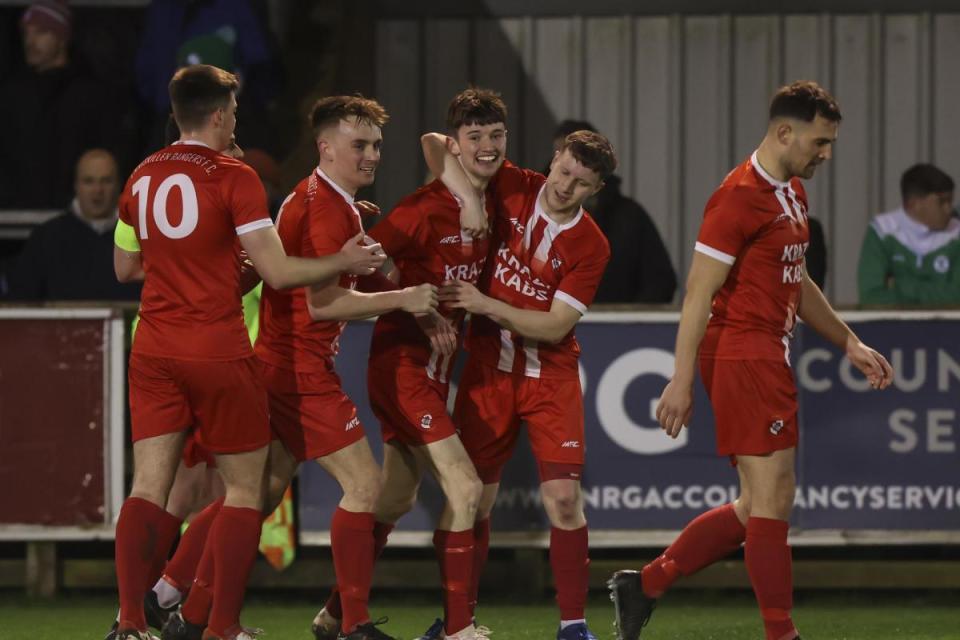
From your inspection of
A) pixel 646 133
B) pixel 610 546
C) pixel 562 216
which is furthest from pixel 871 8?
pixel 562 216

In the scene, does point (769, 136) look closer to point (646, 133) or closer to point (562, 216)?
point (562, 216)

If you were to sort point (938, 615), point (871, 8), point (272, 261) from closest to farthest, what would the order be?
point (272, 261), point (938, 615), point (871, 8)

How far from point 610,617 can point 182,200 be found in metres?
3.10

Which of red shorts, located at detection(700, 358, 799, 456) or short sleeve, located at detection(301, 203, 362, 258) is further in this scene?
short sleeve, located at detection(301, 203, 362, 258)

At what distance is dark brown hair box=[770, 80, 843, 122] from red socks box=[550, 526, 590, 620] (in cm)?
172

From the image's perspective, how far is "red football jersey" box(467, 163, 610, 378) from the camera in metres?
7.20

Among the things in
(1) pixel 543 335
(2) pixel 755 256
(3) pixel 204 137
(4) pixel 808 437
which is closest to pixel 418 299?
(1) pixel 543 335

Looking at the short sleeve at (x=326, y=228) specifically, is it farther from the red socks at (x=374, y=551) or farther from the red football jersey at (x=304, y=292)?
the red socks at (x=374, y=551)

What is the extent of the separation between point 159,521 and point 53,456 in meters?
2.31

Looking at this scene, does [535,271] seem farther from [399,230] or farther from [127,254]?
[127,254]

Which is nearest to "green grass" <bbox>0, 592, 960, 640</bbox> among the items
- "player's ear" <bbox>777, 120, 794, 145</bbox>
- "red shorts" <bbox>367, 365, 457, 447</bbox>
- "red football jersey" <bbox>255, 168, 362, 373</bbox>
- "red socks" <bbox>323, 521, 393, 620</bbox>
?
"red socks" <bbox>323, 521, 393, 620</bbox>

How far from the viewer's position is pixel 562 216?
722 cm

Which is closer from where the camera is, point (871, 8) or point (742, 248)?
point (742, 248)

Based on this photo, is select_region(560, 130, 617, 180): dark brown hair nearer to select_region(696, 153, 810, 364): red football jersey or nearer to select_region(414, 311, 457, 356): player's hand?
select_region(696, 153, 810, 364): red football jersey
